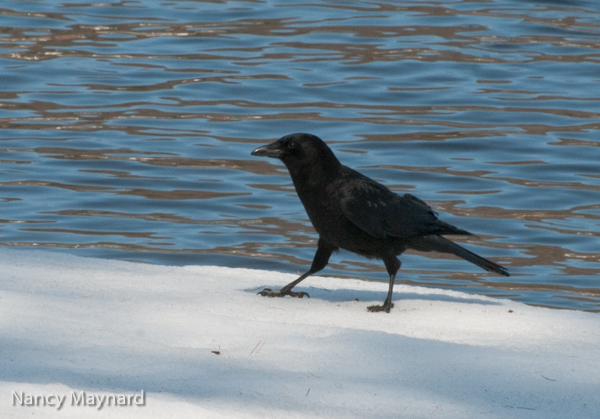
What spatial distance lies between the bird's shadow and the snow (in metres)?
0.02

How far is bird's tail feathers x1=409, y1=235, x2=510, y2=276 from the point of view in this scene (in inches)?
207

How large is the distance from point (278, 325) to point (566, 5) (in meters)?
13.8

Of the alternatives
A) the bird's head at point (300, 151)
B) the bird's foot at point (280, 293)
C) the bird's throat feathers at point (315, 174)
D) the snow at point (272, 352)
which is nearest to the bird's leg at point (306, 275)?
the bird's foot at point (280, 293)

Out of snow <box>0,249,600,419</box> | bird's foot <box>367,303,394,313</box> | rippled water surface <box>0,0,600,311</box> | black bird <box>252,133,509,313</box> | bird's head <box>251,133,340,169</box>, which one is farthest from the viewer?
rippled water surface <box>0,0,600,311</box>

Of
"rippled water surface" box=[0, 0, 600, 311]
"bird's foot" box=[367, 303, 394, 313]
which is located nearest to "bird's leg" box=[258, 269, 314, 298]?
"bird's foot" box=[367, 303, 394, 313]

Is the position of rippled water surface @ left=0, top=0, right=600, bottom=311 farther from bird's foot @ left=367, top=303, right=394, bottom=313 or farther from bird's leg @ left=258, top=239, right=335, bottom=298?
bird's foot @ left=367, top=303, right=394, bottom=313

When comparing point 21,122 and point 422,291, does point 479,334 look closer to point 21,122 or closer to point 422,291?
point 422,291

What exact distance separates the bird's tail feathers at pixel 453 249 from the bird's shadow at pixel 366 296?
18cm

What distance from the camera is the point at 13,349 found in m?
3.59

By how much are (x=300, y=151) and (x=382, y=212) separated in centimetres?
51

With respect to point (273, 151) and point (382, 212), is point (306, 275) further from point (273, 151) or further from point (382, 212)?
point (273, 151)

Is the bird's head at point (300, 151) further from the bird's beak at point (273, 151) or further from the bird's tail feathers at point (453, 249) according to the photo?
the bird's tail feathers at point (453, 249)

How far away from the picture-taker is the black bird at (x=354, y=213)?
5070 mm

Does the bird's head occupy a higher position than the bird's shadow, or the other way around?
the bird's head
